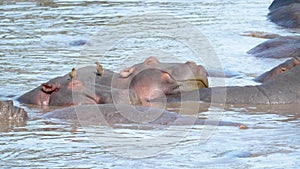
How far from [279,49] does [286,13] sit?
12.0ft

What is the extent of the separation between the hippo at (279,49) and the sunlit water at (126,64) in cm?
16

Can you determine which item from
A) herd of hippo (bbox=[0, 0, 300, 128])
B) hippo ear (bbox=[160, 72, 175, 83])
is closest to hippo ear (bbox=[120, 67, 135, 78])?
herd of hippo (bbox=[0, 0, 300, 128])

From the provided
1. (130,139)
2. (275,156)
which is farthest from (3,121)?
(275,156)

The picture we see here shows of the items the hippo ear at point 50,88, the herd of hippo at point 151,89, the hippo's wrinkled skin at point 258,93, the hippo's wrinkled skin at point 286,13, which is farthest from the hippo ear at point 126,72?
the hippo's wrinkled skin at point 286,13

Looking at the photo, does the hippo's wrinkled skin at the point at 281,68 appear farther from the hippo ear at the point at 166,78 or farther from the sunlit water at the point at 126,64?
the hippo ear at the point at 166,78

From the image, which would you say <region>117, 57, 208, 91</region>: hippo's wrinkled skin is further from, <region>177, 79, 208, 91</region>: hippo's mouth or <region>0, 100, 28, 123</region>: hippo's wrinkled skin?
<region>0, 100, 28, 123</region>: hippo's wrinkled skin

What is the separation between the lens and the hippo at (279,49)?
9.94 metres

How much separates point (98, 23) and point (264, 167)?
8360mm

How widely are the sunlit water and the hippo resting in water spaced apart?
36 centimetres

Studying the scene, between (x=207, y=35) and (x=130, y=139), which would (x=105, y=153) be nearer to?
(x=130, y=139)

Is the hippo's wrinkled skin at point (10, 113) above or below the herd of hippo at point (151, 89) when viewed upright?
above

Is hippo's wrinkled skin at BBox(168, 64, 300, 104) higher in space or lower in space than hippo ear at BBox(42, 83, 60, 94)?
lower

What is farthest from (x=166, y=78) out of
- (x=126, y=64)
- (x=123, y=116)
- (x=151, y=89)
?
(x=126, y=64)

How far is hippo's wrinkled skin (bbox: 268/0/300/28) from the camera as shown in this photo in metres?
13.0
